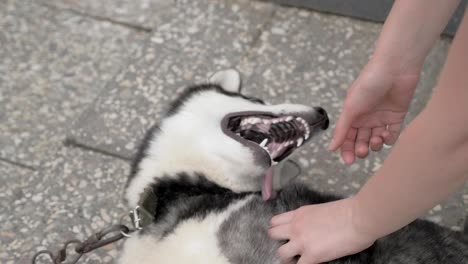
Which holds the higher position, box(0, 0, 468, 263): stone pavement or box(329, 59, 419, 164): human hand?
box(329, 59, 419, 164): human hand

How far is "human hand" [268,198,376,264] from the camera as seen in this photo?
6.11 ft

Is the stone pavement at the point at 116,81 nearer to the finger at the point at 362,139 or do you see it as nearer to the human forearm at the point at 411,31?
the finger at the point at 362,139

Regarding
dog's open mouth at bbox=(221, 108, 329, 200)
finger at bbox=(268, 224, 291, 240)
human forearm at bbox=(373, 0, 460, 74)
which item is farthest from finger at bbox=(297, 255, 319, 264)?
human forearm at bbox=(373, 0, 460, 74)

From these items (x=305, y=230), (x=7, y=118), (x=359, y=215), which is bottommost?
(x=7, y=118)

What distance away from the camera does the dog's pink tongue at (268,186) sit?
2332 mm

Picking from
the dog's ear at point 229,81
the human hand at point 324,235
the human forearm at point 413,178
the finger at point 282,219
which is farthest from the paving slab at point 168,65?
the human forearm at point 413,178

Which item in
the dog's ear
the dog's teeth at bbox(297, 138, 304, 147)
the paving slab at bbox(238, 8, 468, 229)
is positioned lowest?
the paving slab at bbox(238, 8, 468, 229)

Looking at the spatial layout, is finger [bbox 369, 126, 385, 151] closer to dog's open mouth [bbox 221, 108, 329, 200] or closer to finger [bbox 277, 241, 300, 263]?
dog's open mouth [bbox 221, 108, 329, 200]

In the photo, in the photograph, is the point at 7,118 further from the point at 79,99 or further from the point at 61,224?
the point at 61,224

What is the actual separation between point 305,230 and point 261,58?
1.71 meters

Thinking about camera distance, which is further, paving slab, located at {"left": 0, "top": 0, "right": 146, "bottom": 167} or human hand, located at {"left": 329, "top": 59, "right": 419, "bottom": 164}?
paving slab, located at {"left": 0, "top": 0, "right": 146, "bottom": 167}

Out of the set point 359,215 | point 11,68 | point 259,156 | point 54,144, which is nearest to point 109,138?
point 54,144

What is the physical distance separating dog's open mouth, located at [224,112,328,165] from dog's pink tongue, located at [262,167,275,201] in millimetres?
72

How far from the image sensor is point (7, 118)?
330 centimetres
